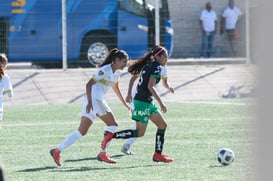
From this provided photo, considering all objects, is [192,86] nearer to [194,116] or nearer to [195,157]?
[194,116]

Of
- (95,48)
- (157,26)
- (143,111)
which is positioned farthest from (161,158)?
(95,48)

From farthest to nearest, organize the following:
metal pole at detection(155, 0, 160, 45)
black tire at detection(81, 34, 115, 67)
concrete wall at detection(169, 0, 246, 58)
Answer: concrete wall at detection(169, 0, 246, 58) < black tire at detection(81, 34, 115, 67) < metal pole at detection(155, 0, 160, 45)

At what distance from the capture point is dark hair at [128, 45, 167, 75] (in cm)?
949

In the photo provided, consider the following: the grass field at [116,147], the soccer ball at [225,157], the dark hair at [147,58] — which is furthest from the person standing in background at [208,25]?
the soccer ball at [225,157]

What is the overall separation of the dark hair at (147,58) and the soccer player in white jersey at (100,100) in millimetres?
363

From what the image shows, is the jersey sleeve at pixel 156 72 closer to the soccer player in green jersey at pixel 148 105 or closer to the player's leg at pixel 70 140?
the soccer player in green jersey at pixel 148 105

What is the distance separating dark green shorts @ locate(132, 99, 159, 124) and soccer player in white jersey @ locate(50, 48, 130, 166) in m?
0.28

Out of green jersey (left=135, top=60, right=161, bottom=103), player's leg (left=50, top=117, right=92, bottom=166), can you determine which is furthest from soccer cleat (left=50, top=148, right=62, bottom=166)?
green jersey (left=135, top=60, right=161, bottom=103)

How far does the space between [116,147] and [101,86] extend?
5.41ft

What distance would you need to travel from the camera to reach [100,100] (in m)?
9.44

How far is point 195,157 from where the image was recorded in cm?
941

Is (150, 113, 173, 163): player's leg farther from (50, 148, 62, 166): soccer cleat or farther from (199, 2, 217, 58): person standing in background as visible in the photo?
(199, 2, 217, 58): person standing in background

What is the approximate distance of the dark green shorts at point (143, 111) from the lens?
9344 millimetres

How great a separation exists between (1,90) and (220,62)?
13.2 m
